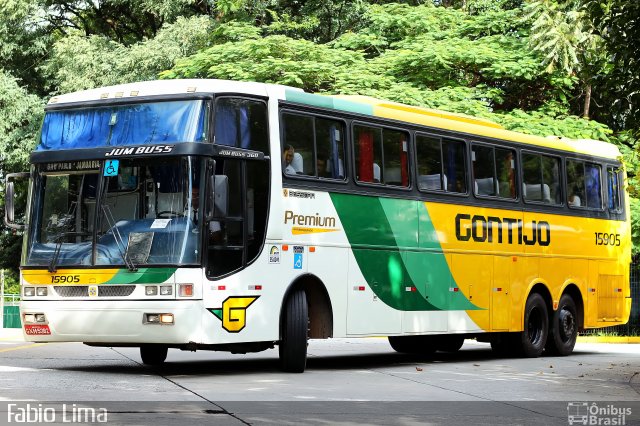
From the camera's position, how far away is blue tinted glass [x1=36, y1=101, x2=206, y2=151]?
15.4 metres

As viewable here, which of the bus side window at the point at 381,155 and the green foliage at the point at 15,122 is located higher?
the green foliage at the point at 15,122

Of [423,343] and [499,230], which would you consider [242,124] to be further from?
[423,343]

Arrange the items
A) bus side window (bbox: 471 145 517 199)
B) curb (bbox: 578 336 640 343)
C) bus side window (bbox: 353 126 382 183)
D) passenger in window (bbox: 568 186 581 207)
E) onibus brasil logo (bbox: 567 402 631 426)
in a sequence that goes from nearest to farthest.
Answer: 1. onibus brasil logo (bbox: 567 402 631 426)
2. bus side window (bbox: 353 126 382 183)
3. bus side window (bbox: 471 145 517 199)
4. passenger in window (bbox: 568 186 581 207)
5. curb (bbox: 578 336 640 343)

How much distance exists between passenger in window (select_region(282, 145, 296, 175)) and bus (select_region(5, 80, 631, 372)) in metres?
0.02

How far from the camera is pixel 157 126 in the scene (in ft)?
→ 51.1

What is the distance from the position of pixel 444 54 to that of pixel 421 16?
10.1ft

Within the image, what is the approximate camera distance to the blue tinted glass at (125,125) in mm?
15406

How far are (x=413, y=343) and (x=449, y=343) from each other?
29.0 inches

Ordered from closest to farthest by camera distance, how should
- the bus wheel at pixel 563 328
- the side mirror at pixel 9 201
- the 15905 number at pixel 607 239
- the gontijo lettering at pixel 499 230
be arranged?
the side mirror at pixel 9 201
the gontijo lettering at pixel 499 230
the bus wheel at pixel 563 328
the 15905 number at pixel 607 239

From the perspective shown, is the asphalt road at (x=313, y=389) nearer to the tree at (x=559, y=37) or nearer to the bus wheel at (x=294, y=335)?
the bus wheel at (x=294, y=335)

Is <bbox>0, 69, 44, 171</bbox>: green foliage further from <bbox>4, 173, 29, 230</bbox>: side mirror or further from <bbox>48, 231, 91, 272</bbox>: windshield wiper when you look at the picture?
<bbox>48, 231, 91, 272</bbox>: windshield wiper

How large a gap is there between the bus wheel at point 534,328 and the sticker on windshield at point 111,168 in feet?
28.3

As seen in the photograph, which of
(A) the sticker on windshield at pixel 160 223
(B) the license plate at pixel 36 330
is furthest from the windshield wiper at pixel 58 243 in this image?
(A) the sticker on windshield at pixel 160 223

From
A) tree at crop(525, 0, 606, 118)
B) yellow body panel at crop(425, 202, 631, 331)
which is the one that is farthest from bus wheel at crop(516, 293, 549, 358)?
tree at crop(525, 0, 606, 118)
